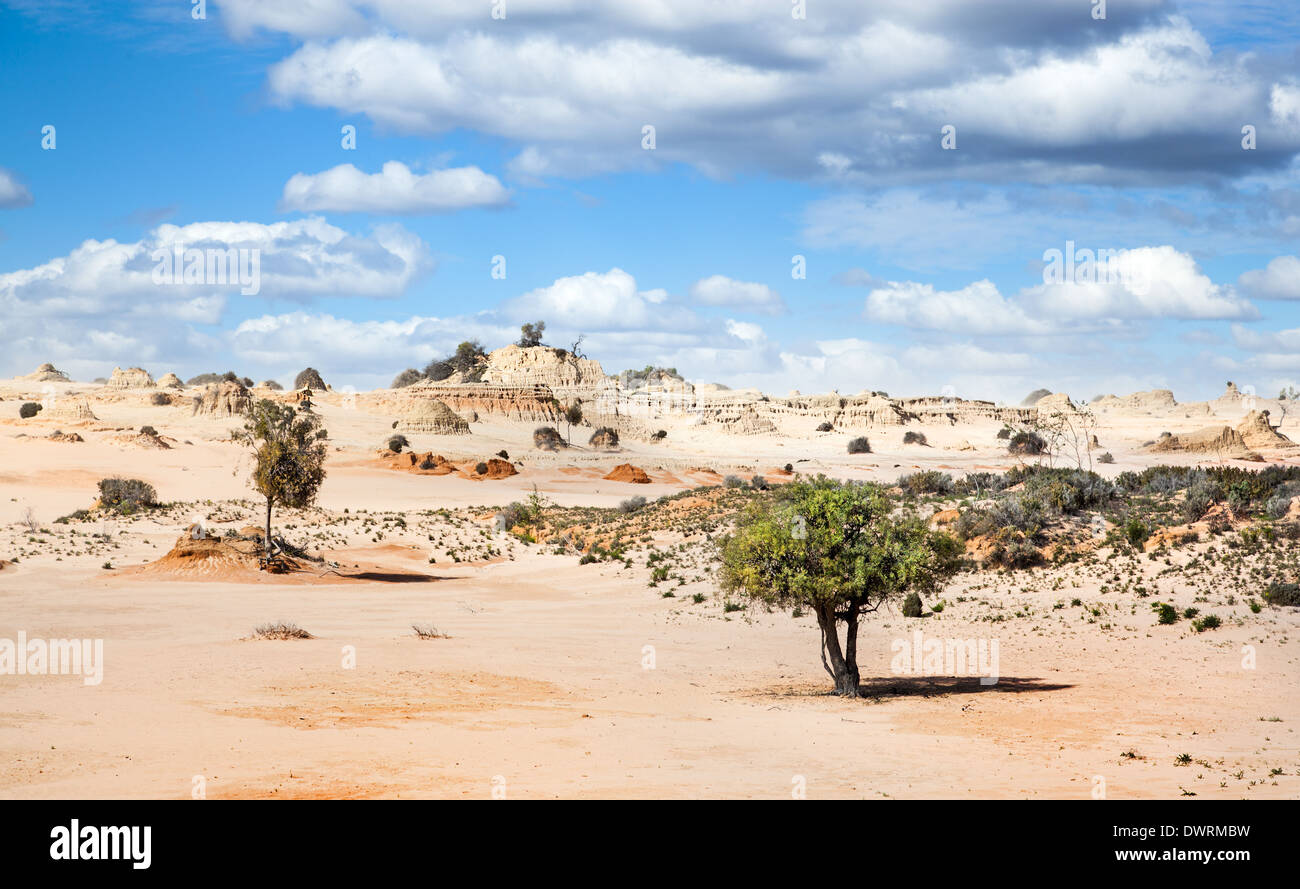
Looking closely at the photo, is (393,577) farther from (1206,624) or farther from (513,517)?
(1206,624)

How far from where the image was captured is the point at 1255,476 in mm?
34969

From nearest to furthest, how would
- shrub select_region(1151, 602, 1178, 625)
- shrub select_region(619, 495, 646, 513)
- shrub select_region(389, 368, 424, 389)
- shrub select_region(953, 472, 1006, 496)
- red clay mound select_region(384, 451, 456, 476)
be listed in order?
1. shrub select_region(1151, 602, 1178, 625)
2. shrub select_region(953, 472, 1006, 496)
3. shrub select_region(619, 495, 646, 513)
4. red clay mound select_region(384, 451, 456, 476)
5. shrub select_region(389, 368, 424, 389)

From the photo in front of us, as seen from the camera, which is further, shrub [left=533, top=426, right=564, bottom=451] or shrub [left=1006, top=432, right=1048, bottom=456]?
shrub [left=533, top=426, right=564, bottom=451]

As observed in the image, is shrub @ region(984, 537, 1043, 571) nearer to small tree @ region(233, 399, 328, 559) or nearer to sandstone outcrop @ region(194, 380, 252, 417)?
small tree @ region(233, 399, 328, 559)

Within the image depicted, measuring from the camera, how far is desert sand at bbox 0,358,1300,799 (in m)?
12.3

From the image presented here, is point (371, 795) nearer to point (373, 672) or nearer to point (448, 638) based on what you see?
point (373, 672)

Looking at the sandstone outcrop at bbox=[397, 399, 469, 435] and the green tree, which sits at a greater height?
the sandstone outcrop at bbox=[397, 399, 469, 435]

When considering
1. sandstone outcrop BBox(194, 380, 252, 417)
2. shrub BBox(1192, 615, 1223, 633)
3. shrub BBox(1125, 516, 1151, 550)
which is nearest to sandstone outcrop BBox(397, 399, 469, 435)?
sandstone outcrop BBox(194, 380, 252, 417)

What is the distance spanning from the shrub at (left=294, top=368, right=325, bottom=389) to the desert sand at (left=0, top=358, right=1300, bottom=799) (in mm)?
83045

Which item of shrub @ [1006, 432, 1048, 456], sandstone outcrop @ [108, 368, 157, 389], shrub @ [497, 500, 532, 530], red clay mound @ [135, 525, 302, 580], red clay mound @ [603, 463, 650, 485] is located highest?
sandstone outcrop @ [108, 368, 157, 389]

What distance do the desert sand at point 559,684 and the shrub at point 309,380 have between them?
272 ft

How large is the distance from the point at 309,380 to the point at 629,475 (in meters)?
73.1
